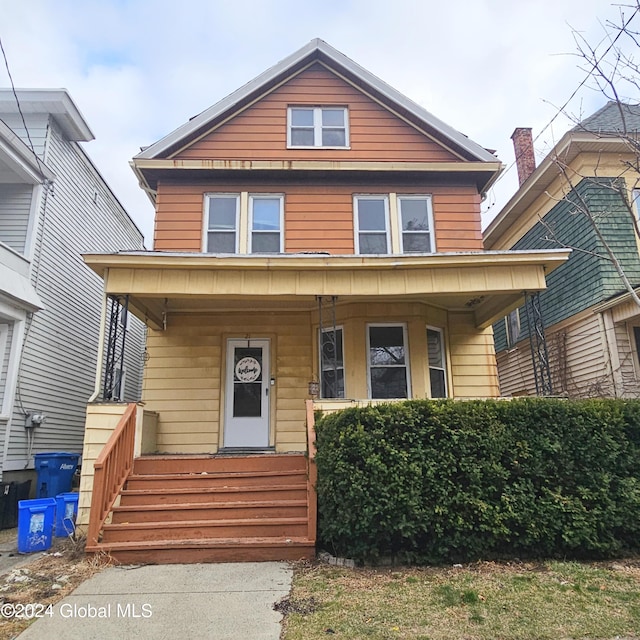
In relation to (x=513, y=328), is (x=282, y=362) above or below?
below

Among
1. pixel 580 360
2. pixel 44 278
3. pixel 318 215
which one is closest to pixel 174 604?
pixel 318 215

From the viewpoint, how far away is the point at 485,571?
4680mm

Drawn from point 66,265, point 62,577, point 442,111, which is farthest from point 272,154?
point 62,577

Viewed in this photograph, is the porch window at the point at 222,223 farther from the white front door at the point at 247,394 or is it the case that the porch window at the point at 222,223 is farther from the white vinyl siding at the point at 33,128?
the white vinyl siding at the point at 33,128

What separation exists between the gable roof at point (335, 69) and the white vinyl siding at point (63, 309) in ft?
9.19

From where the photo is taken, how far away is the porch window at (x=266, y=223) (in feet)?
30.6

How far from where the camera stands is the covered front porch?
722 centimetres

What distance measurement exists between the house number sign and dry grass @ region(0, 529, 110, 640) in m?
3.67

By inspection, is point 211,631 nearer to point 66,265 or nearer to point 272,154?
point 272,154

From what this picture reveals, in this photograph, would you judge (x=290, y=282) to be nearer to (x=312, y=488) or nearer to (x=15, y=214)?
(x=312, y=488)

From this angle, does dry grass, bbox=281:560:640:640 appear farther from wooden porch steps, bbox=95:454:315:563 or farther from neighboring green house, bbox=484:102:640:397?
neighboring green house, bbox=484:102:640:397

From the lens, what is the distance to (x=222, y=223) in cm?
941

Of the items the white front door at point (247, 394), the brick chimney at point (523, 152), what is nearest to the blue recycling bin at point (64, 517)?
the white front door at point (247, 394)

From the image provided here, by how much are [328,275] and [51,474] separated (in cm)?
588
